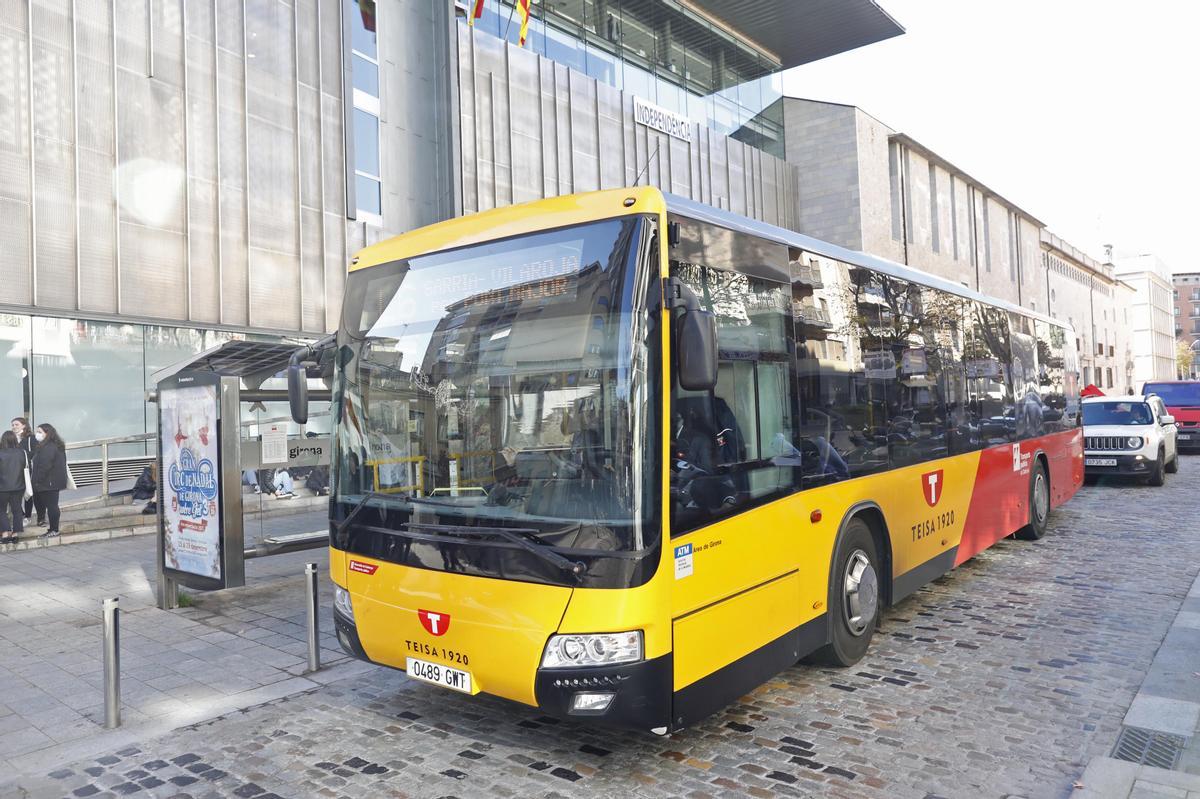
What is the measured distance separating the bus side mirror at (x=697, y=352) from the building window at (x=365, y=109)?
58.0 ft

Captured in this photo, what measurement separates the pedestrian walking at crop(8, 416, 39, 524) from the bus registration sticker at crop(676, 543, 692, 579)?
1322 centimetres

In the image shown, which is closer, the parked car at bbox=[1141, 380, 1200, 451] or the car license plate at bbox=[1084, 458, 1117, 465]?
the car license plate at bbox=[1084, 458, 1117, 465]

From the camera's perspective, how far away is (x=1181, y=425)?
79.5ft

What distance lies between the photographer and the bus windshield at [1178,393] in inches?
947

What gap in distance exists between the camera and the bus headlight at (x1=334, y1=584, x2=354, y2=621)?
502 centimetres

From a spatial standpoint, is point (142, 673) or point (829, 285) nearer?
point (829, 285)

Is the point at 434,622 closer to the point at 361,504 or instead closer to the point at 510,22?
the point at 361,504

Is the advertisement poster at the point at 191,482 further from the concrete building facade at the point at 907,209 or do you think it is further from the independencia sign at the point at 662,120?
the concrete building facade at the point at 907,209

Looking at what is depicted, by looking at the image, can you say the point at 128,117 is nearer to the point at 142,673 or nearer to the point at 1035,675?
the point at 142,673

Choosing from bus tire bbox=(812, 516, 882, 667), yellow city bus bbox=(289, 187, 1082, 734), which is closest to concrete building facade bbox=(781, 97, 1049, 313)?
bus tire bbox=(812, 516, 882, 667)

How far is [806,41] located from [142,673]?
125 ft

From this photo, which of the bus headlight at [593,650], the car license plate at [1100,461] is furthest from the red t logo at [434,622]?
the car license plate at [1100,461]

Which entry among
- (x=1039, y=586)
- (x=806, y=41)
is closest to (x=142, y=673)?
(x=1039, y=586)

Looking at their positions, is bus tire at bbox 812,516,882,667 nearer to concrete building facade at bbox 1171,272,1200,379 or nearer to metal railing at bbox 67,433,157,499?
metal railing at bbox 67,433,157,499
